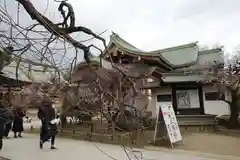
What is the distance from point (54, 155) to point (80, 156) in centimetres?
88

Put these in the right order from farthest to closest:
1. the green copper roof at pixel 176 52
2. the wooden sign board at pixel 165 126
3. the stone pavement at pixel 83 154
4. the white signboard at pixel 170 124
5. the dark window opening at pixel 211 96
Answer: the green copper roof at pixel 176 52
the dark window opening at pixel 211 96
the wooden sign board at pixel 165 126
the white signboard at pixel 170 124
the stone pavement at pixel 83 154

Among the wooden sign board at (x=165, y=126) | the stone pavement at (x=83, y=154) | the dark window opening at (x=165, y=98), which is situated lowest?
the stone pavement at (x=83, y=154)

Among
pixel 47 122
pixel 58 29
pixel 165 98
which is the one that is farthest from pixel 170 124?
pixel 58 29

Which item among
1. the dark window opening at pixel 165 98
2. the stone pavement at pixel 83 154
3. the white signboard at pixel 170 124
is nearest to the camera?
the stone pavement at pixel 83 154

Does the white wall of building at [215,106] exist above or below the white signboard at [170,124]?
above

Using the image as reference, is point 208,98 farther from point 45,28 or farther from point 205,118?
point 45,28

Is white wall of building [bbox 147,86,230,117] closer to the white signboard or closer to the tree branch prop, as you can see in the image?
the white signboard

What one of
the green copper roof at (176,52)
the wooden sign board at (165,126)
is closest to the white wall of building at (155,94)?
the green copper roof at (176,52)

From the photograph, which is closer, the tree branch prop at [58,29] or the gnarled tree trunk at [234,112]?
the tree branch prop at [58,29]

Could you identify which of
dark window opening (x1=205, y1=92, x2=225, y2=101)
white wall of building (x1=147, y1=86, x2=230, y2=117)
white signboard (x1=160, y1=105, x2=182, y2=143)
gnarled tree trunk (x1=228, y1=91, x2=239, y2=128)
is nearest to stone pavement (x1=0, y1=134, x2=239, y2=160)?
white signboard (x1=160, y1=105, x2=182, y2=143)

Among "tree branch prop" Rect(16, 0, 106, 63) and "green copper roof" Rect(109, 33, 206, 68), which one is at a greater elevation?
"green copper roof" Rect(109, 33, 206, 68)

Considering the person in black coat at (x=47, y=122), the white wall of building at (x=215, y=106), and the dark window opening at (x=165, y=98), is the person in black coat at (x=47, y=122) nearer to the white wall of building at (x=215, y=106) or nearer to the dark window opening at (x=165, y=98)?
the dark window opening at (x=165, y=98)

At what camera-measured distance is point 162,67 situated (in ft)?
68.8

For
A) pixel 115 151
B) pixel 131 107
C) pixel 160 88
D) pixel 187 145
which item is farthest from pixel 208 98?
pixel 131 107
